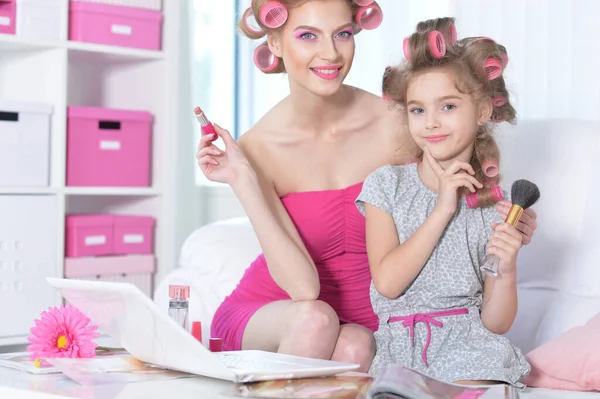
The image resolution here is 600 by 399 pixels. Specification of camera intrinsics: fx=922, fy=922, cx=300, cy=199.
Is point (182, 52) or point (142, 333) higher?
point (182, 52)

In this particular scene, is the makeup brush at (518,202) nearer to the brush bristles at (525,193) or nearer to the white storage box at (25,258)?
the brush bristles at (525,193)

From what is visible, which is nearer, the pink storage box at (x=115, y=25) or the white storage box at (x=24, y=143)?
the white storage box at (x=24, y=143)

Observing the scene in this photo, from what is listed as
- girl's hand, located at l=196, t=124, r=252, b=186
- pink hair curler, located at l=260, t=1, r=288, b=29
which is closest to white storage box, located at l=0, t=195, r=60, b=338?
girl's hand, located at l=196, t=124, r=252, b=186

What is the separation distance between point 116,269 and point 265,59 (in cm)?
120

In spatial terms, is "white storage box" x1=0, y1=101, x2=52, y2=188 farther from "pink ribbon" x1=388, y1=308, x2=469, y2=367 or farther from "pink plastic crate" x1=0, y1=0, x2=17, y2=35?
"pink ribbon" x1=388, y1=308, x2=469, y2=367

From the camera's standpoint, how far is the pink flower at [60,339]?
4.62 feet

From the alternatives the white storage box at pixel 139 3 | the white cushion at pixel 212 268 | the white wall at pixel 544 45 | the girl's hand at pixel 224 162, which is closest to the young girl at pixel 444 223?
the girl's hand at pixel 224 162

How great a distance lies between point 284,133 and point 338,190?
0.17m

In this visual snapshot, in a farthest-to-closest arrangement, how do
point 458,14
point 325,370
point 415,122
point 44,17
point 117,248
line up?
point 117,248 → point 44,17 → point 458,14 → point 415,122 → point 325,370

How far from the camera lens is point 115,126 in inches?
114

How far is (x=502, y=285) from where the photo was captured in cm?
153

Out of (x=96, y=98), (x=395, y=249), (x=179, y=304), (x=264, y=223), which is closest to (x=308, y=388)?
(x=179, y=304)

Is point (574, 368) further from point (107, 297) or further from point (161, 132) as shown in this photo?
point (161, 132)

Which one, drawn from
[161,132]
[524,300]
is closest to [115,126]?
[161,132]
